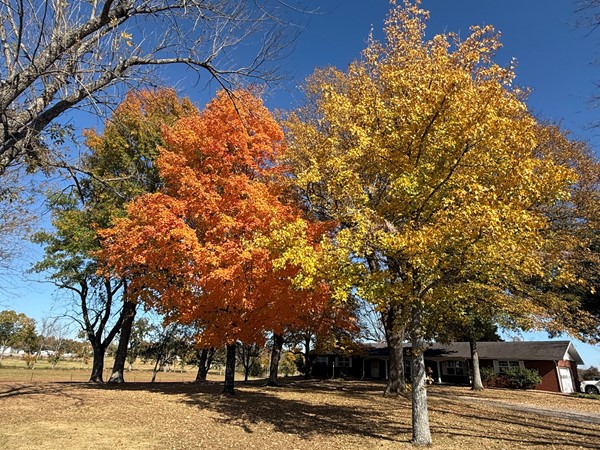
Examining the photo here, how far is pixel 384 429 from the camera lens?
402 inches

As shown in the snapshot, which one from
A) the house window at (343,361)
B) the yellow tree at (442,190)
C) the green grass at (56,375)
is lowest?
the green grass at (56,375)

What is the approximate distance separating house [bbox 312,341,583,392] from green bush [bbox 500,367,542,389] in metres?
0.95

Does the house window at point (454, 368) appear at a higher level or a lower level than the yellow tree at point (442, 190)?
lower

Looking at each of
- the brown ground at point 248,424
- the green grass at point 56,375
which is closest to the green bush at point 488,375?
the brown ground at point 248,424

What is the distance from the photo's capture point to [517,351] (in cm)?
3653

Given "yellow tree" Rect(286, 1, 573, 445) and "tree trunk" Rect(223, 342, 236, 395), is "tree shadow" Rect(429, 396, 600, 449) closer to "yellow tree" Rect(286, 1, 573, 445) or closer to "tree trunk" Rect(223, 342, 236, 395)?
"yellow tree" Rect(286, 1, 573, 445)

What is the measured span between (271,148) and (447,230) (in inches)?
406

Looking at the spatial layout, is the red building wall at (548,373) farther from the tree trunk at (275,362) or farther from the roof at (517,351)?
the tree trunk at (275,362)

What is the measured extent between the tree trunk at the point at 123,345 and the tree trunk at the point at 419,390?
18105mm

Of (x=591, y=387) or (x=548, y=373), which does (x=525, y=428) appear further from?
(x=591, y=387)

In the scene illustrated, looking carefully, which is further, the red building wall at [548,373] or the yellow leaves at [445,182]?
the red building wall at [548,373]

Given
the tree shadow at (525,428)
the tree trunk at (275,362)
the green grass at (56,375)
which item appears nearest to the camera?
the tree shadow at (525,428)

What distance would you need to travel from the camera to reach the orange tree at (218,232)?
13086mm

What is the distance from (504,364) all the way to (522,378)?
3515 millimetres
